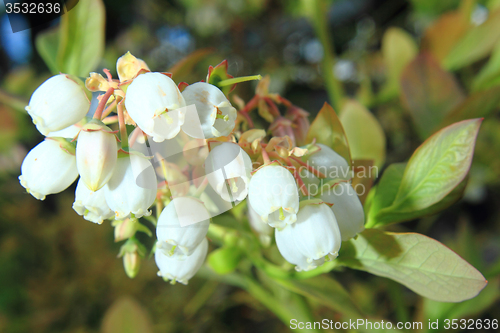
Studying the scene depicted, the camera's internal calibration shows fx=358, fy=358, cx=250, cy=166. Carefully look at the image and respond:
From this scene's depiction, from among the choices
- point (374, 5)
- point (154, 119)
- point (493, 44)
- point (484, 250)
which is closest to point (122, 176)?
point (154, 119)

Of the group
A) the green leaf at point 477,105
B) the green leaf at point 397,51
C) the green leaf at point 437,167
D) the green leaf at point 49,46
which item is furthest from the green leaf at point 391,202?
the green leaf at point 49,46

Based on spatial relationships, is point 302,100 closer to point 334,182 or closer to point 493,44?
point 493,44

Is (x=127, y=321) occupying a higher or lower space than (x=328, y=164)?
lower

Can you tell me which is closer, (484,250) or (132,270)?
(132,270)

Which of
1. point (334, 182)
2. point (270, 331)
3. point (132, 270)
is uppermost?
point (334, 182)

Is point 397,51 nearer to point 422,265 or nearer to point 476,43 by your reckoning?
point 476,43

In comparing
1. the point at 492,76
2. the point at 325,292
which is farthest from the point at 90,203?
the point at 492,76

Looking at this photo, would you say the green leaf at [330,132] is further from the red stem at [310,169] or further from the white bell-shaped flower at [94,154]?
the white bell-shaped flower at [94,154]
